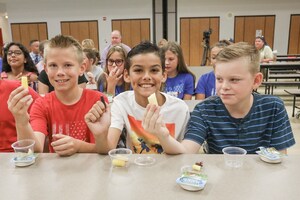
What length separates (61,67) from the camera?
72.2 inches

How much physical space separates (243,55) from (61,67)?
1139 mm

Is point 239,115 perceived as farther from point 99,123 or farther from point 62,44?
point 62,44

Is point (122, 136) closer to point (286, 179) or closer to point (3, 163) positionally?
point (3, 163)

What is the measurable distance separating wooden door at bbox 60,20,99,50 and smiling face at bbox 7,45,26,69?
29.7 feet

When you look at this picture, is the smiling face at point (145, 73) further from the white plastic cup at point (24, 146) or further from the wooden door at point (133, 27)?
the wooden door at point (133, 27)

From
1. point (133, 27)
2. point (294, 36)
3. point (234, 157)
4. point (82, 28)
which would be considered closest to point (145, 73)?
point (234, 157)

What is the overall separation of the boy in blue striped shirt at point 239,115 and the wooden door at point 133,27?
11081 mm

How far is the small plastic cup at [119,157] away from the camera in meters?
1.29

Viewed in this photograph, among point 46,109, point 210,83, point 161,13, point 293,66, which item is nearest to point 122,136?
point 46,109

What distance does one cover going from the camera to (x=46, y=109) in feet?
5.94

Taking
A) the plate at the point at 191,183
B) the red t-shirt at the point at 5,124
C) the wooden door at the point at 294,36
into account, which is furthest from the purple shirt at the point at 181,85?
the wooden door at the point at 294,36

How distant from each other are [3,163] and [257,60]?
58.5 inches

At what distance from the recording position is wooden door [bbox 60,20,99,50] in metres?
12.5

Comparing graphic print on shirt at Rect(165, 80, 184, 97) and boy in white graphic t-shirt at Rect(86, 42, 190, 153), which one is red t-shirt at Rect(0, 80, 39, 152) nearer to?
boy in white graphic t-shirt at Rect(86, 42, 190, 153)
